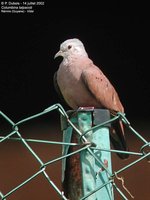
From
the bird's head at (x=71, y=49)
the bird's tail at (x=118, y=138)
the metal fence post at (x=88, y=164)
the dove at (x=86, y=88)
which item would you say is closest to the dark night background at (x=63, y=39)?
the bird's head at (x=71, y=49)

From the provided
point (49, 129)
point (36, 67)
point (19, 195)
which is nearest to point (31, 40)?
point (36, 67)

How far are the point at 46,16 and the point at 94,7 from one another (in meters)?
0.29

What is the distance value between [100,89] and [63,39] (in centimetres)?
115

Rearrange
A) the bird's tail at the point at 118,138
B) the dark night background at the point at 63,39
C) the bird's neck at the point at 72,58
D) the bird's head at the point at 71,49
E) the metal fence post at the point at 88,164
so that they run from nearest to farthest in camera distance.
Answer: the metal fence post at the point at 88,164 → the bird's tail at the point at 118,138 → the bird's neck at the point at 72,58 → the bird's head at the point at 71,49 → the dark night background at the point at 63,39

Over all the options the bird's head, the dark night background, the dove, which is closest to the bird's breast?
the dove

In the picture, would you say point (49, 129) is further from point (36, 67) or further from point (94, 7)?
point (94, 7)

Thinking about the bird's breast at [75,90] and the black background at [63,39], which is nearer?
the bird's breast at [75,90]

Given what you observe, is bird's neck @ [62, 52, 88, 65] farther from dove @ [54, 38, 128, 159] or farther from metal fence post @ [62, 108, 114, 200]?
metal fence post @ [62, 108, 114, 200]

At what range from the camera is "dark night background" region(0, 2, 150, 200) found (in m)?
5.00

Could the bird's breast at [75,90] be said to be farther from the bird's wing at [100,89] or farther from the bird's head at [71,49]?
the bird's head at [71,49]

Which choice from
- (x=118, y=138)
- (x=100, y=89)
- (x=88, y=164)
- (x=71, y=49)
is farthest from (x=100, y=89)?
(x=88, y=164)

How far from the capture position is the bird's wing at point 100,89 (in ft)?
13.0

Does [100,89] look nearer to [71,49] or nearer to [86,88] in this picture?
[86,88]

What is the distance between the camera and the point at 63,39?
5.09 m
